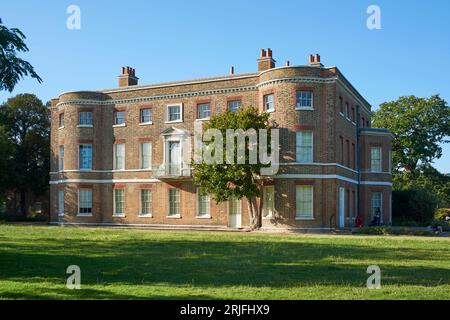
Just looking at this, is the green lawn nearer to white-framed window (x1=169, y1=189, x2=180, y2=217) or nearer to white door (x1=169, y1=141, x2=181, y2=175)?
white door (x1=169, y1=141, x2=181, y2=175)

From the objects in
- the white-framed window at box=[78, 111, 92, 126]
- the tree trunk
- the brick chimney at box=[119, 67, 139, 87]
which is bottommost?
the tree trunk

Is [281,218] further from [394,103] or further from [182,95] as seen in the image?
[394,103]

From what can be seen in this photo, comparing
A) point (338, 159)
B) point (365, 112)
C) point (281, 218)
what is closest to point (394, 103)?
point (365, 112)

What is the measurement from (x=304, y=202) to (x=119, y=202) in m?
15.3

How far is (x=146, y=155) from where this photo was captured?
40.5m

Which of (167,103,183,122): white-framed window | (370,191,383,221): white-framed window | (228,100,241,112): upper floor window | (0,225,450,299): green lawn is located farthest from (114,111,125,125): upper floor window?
(0,225,450,299): green lawn

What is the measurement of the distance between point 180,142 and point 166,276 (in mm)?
26360

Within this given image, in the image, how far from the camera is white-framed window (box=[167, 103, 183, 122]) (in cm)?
3897

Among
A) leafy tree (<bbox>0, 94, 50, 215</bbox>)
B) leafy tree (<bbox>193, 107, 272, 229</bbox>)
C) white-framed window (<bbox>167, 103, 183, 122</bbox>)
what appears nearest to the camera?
leafy tree (<bbox>193, 107, 272, 229</bbox>)

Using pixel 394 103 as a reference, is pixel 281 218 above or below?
below

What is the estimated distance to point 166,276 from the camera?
12.7 meters

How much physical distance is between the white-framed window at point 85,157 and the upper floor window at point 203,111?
9.56m

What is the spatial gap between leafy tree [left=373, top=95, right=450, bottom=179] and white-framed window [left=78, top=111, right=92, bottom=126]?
34448 millimetres

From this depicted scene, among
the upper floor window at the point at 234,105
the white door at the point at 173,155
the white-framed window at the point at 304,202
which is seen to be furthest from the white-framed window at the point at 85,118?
the white-framed window at the point at 304,202
